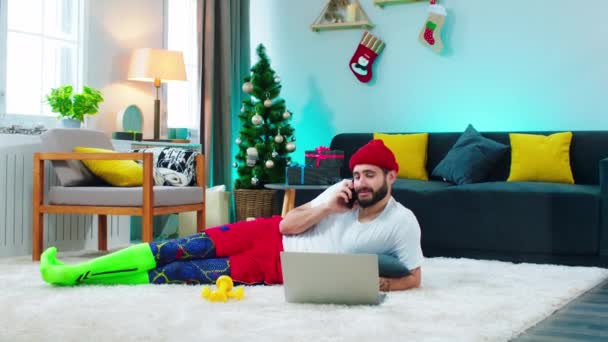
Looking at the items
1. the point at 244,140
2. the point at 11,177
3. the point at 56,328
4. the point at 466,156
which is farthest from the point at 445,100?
the point at 56,328

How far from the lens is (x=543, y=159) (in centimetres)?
443

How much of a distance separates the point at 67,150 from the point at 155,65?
1.13 meters

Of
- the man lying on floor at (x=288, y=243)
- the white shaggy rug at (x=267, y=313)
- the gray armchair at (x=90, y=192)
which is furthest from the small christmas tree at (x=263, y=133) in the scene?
the man lying on floor at (x=288, y=243)

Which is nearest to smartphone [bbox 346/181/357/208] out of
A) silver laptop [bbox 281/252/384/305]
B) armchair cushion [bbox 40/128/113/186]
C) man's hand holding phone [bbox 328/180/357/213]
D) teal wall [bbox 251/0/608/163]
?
man's hand holding phone [bbox 328/180/357/213]

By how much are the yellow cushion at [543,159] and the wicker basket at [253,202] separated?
176cm

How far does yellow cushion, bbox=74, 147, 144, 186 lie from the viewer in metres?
3.96

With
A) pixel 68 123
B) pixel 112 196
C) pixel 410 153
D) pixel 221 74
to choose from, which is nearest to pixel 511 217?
pixel 410 153

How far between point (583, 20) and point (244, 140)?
2500 millimetres

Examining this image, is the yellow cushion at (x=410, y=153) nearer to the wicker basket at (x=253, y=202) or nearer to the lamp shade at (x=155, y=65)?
the wicker basket at (x=253, y=202)

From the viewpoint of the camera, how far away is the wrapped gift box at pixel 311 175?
4250mm

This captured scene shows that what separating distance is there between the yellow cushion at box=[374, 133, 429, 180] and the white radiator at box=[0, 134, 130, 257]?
2.07 m

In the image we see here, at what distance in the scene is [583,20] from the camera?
492 cm

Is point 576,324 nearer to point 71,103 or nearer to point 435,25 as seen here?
point 71,103

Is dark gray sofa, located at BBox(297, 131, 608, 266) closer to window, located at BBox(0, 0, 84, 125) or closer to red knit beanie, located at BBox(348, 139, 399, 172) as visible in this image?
red knit beanie, located at BBox(348, 139, 399, 172)
